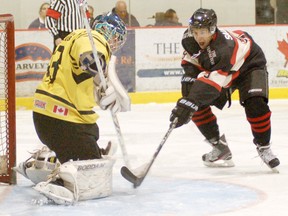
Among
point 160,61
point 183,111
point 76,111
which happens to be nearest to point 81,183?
point 76,111

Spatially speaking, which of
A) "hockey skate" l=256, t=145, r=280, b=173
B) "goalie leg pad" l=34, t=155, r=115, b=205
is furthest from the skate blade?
"goalie leg pad" l=34, t=155, r=115, b=205

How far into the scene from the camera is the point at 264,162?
3850 mm

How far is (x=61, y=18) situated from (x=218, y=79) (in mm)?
2408

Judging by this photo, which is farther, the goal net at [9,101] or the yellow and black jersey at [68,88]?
the goal net at [9,101]

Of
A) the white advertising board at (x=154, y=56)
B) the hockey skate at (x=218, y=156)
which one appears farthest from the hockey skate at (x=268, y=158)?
the white advertising board at (x=154, y=56)

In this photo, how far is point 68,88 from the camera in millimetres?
3203

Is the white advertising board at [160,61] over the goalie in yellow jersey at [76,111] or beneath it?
beneath

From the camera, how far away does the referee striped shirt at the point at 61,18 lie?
19.1ft

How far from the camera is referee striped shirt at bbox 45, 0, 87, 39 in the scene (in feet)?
19.1

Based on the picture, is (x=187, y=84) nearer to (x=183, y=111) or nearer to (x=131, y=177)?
(x=183, y=111)

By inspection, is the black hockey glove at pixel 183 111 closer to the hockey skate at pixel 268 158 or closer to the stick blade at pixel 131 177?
the stick blade at pixel 131 177

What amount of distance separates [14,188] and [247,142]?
1816 millimetres

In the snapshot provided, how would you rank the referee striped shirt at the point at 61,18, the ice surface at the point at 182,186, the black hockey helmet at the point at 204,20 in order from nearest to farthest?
the ice surface at the point at 182,186 < the black hockey helmet at the point at 204,20 < the referee striped shirt at the point at 61,18

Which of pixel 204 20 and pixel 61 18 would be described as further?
pixel 61 18
